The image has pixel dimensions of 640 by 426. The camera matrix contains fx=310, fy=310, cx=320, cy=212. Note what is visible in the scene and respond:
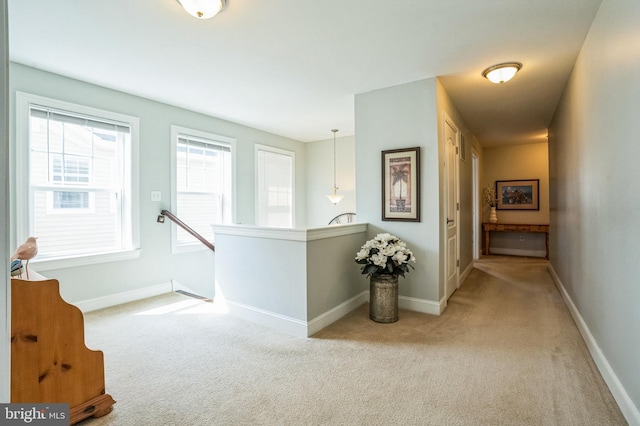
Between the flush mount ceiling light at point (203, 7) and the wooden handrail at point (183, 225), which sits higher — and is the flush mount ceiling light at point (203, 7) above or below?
above

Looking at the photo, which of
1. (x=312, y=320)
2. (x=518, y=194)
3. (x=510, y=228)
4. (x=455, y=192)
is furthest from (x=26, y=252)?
(x=518, y=194)

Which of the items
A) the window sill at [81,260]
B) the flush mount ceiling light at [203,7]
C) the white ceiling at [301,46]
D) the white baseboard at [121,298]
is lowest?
the white baseboard at [121,298]

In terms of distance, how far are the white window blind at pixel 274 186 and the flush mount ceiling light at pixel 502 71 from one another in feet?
11.4

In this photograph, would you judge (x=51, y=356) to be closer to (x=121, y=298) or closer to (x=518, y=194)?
(x=121, y=298)

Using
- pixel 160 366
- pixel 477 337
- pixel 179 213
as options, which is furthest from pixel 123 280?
pixel 477 337

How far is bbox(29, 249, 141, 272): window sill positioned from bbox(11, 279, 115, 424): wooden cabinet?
6.10 feet

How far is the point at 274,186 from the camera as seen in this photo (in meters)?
5.68

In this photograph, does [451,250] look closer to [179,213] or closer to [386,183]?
[386,183]

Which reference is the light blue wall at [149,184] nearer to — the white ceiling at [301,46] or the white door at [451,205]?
the white ceiling at [301,46]

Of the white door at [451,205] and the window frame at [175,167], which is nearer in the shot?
the white door at [451,205]

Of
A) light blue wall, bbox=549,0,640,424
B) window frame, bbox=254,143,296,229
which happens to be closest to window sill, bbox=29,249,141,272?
window frame, bbox=254,143,296,229

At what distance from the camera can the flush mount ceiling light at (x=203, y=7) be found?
1895 millimetres

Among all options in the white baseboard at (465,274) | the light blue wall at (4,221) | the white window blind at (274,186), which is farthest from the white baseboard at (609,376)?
the white window blind at (274,186)

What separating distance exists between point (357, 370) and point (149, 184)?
3.21m
